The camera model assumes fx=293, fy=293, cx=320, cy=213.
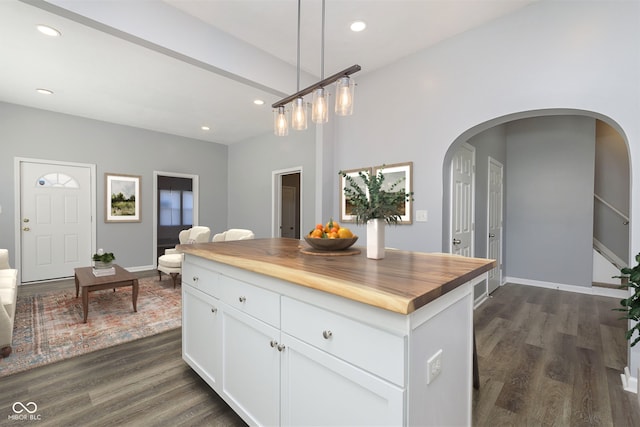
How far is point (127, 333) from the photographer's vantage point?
9.48 feet

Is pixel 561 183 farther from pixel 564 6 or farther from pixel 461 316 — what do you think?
pixel 461 316

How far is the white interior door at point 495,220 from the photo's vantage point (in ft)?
14.6

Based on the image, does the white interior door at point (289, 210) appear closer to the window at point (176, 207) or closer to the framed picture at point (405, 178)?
the window at point (176, 207)

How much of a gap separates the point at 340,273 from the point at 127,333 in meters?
2.77

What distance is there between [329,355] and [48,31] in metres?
3.71

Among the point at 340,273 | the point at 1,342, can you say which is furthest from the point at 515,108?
the point at 1,342

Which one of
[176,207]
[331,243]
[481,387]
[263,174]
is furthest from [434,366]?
[176,207]

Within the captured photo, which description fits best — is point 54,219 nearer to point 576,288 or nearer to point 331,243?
point 331,243

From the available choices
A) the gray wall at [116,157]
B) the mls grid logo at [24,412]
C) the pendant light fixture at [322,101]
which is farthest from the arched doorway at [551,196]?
the gray wall at [116,157]

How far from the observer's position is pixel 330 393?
3.74 feet

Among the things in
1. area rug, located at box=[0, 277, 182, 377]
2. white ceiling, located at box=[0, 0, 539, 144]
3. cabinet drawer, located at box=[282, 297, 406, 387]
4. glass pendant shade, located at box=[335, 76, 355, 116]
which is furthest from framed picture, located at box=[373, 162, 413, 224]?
area rug, located at box=[0, 277, 182, 377]

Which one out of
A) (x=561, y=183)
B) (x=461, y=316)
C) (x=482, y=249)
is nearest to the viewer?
(x=461, y=316)

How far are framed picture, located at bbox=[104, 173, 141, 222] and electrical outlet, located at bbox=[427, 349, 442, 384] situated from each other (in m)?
6.22

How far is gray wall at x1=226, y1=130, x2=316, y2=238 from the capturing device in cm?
520
